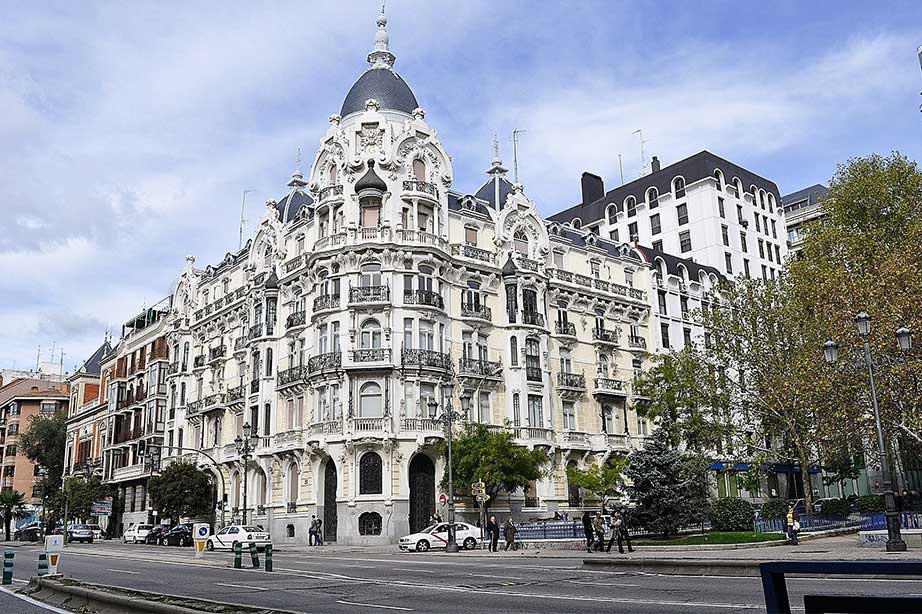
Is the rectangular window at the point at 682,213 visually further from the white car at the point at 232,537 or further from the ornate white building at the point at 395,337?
the white car at the point at 232,537

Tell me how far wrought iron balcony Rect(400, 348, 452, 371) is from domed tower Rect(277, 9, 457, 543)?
2.5 inches

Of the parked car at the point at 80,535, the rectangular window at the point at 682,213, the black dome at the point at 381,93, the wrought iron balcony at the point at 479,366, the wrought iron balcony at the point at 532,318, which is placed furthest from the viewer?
the rectangular window at the point at 682,213

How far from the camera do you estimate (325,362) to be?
4597cm

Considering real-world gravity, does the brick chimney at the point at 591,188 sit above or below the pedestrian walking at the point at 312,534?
above

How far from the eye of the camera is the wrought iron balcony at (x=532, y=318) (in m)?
51.5

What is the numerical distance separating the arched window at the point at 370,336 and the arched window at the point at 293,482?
9071mm

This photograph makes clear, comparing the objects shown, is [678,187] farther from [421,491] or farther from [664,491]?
[664,491]

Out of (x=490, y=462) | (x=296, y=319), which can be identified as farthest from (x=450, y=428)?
(x=296, y=319)

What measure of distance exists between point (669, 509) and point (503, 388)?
1899 centimetres

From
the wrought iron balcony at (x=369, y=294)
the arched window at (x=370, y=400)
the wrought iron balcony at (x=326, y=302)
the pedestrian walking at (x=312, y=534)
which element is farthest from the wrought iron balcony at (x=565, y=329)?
the pedestrian walking at (x=312, y=534)

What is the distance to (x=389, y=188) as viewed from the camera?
4831cm

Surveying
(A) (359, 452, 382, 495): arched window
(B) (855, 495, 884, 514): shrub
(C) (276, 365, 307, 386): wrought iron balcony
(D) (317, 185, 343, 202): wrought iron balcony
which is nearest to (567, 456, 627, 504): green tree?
(A) (359, 452, 382, 495): arched window

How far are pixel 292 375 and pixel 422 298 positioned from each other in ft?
30.8

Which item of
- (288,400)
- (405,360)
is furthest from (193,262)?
(405,360)
